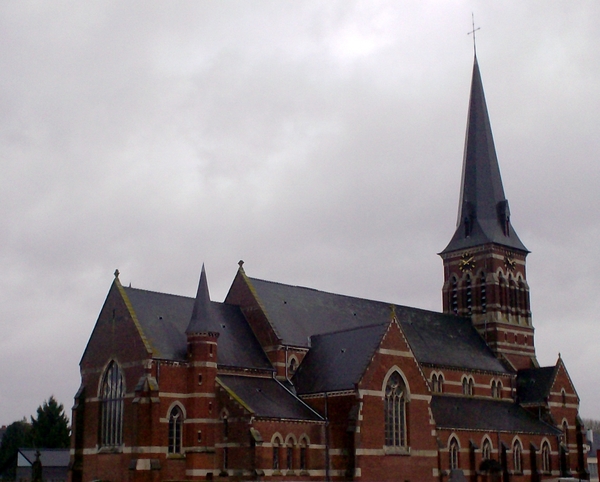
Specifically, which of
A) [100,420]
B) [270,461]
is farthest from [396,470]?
[100,420]

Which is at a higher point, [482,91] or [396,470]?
[482,91]

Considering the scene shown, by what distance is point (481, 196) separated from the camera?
82125mm

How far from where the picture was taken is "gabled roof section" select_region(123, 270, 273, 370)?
5403 cm

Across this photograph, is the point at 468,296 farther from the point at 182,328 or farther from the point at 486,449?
the point at 182,328

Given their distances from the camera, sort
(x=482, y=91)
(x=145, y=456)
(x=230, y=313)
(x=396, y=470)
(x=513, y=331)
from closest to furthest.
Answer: (x=145, y=456)
(x=396, y=470)
(x=230, y=313)
(x=513, y=331)
(x=482, y=91)

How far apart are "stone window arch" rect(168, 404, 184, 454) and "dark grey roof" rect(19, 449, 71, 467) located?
3472 centimetres

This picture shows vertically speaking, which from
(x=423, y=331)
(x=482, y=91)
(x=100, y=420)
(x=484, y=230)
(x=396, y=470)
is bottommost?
(x=396, y=470)

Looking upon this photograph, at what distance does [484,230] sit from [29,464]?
51.1 metres

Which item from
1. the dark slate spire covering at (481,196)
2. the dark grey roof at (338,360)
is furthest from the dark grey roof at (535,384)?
the dark grey roof at (338,360)

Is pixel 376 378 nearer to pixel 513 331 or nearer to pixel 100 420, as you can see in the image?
pixel 100 420

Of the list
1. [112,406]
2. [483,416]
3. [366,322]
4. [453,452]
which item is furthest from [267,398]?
[483,416]

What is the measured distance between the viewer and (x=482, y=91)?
282ft

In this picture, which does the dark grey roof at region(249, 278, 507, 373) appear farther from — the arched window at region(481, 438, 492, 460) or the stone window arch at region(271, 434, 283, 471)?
the stone window arch at region(271, 434, 283, 471)

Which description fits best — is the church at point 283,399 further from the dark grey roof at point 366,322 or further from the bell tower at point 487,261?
the bell tower at point 487,261
